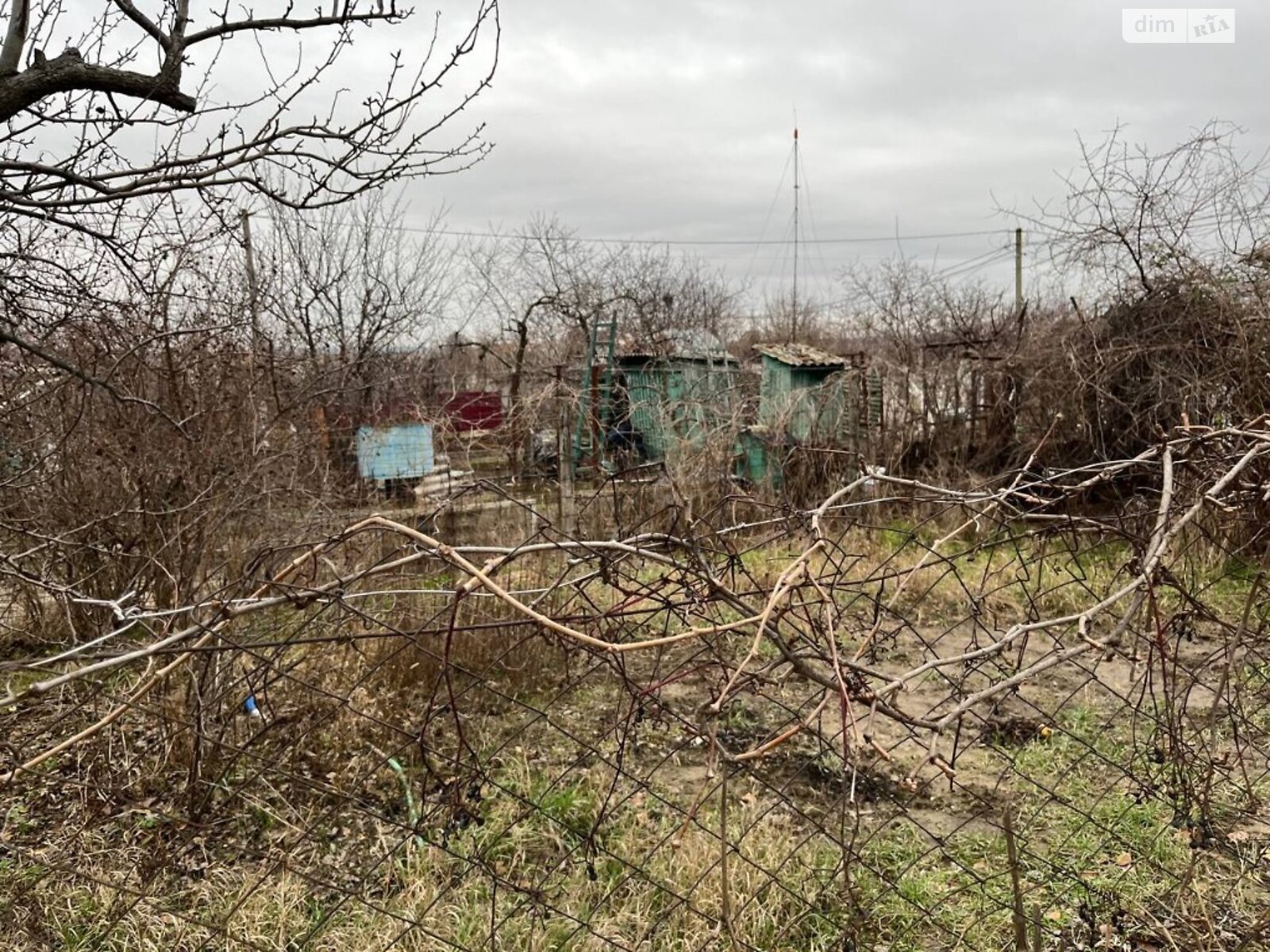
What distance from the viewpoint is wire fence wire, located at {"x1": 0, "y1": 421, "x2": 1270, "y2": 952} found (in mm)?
1477

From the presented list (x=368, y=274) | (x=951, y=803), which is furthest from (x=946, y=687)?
(x=368, y=274)

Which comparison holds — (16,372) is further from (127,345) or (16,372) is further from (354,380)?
(354,380)

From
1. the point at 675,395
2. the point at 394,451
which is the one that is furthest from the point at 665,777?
the point at 675,395

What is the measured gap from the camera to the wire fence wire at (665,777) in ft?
4.84

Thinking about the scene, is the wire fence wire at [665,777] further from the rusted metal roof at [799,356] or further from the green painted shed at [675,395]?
the rusted metal roof at [799,356]

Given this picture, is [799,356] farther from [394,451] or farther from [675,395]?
[394,451]

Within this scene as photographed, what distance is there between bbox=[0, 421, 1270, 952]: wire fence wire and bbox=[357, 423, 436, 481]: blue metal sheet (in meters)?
5.19

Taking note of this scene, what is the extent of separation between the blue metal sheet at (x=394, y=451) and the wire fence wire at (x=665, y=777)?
5.19 m

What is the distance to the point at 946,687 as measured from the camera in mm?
4539

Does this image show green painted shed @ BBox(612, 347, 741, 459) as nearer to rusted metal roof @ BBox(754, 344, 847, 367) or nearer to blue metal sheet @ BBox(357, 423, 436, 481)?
rusted metal roof @ BBox(754, 344, 847, 367)

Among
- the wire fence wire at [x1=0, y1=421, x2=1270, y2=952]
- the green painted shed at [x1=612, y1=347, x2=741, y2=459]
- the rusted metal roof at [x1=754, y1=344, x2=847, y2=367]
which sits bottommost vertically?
the wire fence wire at [x1=0, y1=421, x2=1270, y2=952]

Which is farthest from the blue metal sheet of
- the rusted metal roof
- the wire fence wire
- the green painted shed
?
the wire fence wire

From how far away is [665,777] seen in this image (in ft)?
11.8

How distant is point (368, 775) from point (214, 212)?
2547mm
